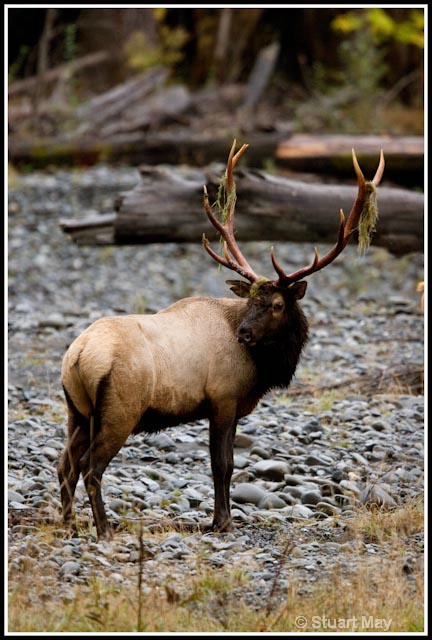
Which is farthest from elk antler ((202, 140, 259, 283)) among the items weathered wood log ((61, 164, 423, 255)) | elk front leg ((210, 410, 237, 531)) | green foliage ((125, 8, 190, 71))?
green foliage ((125, 8, 190, 71))

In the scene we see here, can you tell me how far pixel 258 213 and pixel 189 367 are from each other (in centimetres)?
451

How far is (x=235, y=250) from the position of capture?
23.8 feet

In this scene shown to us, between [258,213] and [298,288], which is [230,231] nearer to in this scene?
[298,288]

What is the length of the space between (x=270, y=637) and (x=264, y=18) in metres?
21.9

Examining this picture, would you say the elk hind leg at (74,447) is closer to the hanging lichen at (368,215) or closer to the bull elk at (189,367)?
the bull elk at (189,367)

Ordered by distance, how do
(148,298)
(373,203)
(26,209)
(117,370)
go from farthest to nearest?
(26,209)
(148,298)
(373,203)
(117,370)

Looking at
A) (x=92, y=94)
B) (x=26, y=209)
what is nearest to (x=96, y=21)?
(x=92, y=94)

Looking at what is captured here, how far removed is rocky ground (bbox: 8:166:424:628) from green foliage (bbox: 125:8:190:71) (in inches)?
319

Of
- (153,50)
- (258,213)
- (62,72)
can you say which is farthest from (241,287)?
(153,50)

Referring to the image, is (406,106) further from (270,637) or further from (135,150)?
(270,637)

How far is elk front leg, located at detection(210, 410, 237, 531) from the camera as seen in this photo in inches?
260

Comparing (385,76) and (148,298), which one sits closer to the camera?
(148,298)

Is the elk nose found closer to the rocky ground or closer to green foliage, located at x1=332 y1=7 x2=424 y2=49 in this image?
the rocky ground

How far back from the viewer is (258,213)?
10891 millimetres
